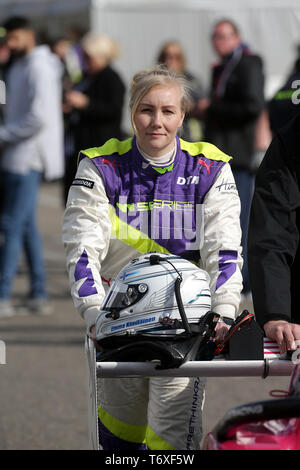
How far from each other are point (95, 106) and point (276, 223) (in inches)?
204

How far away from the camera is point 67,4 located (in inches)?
757

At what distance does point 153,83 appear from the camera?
3.52m

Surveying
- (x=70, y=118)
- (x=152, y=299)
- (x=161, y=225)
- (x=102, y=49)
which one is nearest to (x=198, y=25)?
(x=102, y=49)

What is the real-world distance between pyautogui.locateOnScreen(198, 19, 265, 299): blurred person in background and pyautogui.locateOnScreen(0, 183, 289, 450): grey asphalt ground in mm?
1619

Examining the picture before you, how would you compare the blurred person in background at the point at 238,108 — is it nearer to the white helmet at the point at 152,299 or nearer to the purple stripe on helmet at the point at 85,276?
the purple stripe on helmet at the point at 85,276

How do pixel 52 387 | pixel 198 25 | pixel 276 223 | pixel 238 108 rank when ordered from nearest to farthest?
1. pixel 276 223
2. pixel 52 387
3. pixel 238 108
4. pixel 198 25

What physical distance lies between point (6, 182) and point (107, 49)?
1.41 meters

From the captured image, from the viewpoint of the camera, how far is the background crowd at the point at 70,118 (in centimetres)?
816

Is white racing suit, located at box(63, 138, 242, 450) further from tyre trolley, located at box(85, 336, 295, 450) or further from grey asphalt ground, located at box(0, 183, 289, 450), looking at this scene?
grey asphalt ground, located at box(0, 183, 289, 450)

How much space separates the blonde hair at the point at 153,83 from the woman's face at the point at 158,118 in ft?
0.05

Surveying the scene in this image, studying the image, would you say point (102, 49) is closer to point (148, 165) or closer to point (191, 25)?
point (148, 165)
